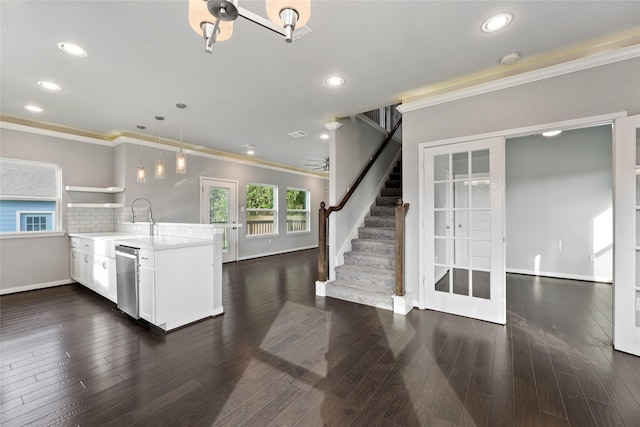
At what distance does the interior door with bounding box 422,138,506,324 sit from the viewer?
9.39 feet

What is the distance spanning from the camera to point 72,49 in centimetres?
238

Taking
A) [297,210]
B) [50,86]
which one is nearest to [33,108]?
[50,86]

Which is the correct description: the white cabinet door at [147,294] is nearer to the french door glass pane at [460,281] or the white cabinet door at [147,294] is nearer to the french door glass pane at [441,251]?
the french door glass pane at [441,251]

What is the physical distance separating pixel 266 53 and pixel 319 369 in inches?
110

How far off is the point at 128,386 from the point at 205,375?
1.69ft

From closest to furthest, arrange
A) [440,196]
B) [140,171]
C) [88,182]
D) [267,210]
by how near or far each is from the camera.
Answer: [440,196] → [140,171] → [88,182] → [267,210]

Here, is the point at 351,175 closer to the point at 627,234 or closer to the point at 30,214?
the point at 627,234

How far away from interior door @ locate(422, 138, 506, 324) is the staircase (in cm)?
57

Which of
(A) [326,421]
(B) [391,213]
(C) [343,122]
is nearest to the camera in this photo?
(A) [326,421]

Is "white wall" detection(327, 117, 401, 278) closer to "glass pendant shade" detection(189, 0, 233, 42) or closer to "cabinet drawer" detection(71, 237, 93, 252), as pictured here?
"glass pendant shade" detection(189, 0, 233, 42)

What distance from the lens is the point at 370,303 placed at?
3477 millimetres

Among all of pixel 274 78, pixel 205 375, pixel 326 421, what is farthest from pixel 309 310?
pixel 274 78

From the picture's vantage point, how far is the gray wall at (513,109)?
2.32 meters

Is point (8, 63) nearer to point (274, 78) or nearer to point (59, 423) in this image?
point (274, 78)
